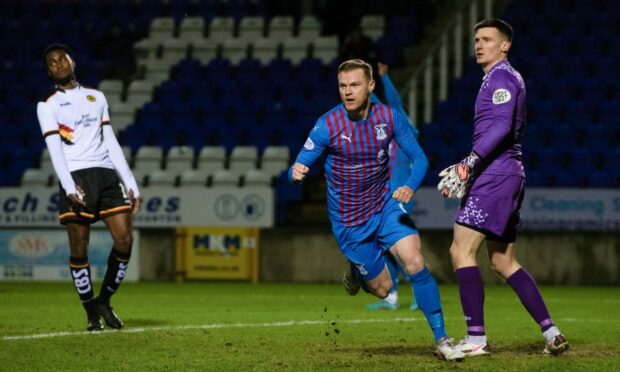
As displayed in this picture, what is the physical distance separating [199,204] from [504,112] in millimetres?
10648

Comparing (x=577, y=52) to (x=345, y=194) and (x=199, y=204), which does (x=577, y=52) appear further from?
(x=345, y=194)

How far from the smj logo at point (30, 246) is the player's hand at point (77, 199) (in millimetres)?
8314

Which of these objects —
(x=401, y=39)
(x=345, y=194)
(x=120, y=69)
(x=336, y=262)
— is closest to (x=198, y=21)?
(x=120, y=69)

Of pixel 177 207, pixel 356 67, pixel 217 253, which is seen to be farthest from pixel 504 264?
pixel 177 207

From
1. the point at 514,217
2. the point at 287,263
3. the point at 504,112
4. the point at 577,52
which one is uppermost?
the point at 577,52

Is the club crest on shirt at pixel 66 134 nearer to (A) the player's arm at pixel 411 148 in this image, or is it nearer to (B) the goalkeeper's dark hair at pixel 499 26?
(A) the player's arm at pixel 411 148

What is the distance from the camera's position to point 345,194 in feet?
24.3

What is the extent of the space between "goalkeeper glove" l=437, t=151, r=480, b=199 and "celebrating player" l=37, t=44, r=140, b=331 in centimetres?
310

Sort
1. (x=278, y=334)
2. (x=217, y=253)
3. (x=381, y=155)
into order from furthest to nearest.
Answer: (x=217, y=253), (x=278, y=334), (x=381, y=155)

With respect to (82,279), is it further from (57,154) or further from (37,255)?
(37,255)

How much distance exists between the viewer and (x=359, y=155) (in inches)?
287

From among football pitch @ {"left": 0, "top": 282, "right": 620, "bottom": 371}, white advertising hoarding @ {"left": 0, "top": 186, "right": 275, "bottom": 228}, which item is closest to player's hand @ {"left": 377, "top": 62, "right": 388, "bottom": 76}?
football pitch @ {"left": 0, "top": 282, "right": 620, "bottom": 371}

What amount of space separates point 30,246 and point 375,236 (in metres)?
10.5

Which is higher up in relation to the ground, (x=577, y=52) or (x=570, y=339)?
(x=577, y=52)
